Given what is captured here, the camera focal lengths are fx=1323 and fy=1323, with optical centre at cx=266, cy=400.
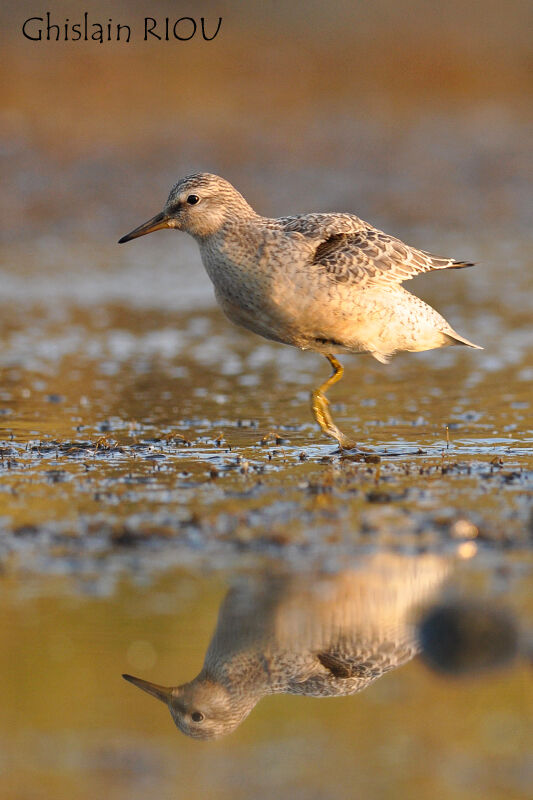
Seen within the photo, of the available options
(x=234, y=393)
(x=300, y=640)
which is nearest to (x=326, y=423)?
(x=234, y=393)

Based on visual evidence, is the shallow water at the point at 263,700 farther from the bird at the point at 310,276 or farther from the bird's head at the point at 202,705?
the bird at the point at 310,276

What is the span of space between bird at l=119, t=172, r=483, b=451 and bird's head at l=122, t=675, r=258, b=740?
11.0 feet

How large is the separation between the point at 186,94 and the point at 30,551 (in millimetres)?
17495

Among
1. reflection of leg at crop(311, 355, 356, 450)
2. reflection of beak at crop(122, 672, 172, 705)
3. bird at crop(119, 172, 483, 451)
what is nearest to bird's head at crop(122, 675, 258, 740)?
reflection of beak at crop(122, 672, 172, 705)

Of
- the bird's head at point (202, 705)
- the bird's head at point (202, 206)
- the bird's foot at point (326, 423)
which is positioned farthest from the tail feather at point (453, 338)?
the bird's head at point (202, 705)

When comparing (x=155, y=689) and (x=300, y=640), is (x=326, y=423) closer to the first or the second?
(x=300, y=640)

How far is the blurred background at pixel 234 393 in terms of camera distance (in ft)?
13.3

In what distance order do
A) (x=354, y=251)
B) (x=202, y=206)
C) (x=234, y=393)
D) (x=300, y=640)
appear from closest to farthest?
(x=300, y=640)
(x=354, y=251)
(x=202, y=206)
(x=234, y=393)

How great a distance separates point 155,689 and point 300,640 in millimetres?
561

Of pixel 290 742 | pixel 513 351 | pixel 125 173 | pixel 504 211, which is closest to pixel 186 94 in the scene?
pixel 125 173

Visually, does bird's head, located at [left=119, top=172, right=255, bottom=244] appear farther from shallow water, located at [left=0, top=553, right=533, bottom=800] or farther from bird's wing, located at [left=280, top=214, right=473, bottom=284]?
shallow water, located at [left=0, top=553, right=533, bottom=800]

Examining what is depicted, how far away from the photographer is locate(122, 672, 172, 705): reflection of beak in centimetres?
435

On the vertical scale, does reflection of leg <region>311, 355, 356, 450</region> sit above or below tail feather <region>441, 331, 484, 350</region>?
below

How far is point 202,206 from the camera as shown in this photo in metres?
7.90
